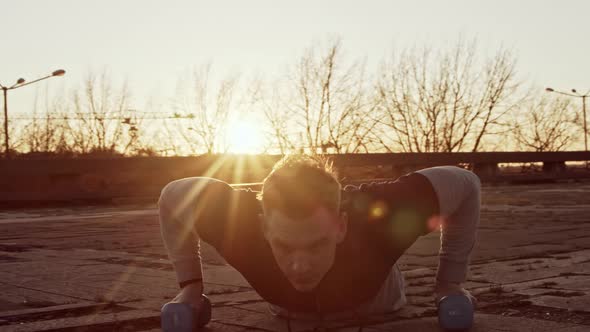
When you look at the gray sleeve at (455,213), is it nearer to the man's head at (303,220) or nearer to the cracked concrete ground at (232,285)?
the cracked concrete ground at (232,285)

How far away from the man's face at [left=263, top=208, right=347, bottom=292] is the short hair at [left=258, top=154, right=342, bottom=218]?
0.08ft

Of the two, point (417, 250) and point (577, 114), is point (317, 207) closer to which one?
point (417, 250)

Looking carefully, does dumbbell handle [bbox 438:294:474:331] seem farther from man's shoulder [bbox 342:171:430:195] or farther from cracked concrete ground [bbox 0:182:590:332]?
man's shoulder [bbox 342:171:430:195]

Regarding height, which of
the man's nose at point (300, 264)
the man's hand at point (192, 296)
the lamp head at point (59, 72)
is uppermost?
the lamp head at point (59, 72)

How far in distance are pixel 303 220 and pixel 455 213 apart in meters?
0.87

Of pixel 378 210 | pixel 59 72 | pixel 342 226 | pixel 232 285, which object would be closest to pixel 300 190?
pixel 342 226

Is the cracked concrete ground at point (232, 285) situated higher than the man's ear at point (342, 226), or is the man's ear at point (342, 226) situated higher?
the man's ear at point (342, 226)

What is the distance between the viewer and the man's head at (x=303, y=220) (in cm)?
268

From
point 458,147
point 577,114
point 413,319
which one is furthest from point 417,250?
point 577,114

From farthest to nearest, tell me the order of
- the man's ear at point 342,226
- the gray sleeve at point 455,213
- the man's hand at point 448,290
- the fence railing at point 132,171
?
the fence railing at point 132,171 < the man's hand at point 448,290 < the gray sleeve at point 455,213 < the man's ear at point 342,226

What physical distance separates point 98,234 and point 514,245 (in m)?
4.95

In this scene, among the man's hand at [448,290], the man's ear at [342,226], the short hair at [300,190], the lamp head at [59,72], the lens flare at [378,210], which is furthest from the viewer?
the lamp head at [59,72]

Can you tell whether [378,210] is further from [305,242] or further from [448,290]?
[448,290]

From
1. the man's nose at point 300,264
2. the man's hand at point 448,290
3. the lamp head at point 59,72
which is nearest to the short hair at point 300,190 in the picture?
the man's nose at point 300,264
